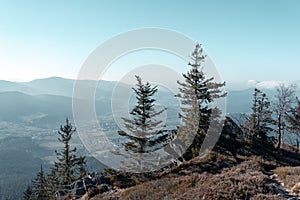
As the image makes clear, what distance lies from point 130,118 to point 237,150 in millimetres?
14377

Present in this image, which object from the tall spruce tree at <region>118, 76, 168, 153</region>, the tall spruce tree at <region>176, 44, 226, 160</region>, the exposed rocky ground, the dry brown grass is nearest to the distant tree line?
the tall spruce tree at <region>118, 76, 168, 153</region>

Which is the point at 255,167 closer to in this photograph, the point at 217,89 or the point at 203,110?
the point at 203,110

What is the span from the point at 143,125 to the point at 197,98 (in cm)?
775

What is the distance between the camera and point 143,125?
28703 mm

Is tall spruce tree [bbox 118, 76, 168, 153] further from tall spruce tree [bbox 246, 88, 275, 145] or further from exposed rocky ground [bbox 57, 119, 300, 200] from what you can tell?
tall spruce tree [bbox 246, 88, 275, 145]

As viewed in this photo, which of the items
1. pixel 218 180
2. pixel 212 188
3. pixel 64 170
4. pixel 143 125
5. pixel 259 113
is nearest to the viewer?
pixel 212 188

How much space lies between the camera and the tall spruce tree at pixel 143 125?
2886cm

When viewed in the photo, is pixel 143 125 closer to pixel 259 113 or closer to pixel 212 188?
pixel 212 188

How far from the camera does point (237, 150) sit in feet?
108

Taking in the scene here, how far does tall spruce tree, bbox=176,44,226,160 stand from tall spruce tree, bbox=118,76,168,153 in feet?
12.0

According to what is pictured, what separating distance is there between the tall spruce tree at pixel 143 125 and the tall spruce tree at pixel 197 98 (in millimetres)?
3673

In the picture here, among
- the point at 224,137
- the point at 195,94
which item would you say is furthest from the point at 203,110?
the point at 224,137

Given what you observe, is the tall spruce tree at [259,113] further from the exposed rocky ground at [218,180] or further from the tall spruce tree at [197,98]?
the tall spruce tree at [197,98]

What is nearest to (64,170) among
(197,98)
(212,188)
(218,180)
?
(197,98)
